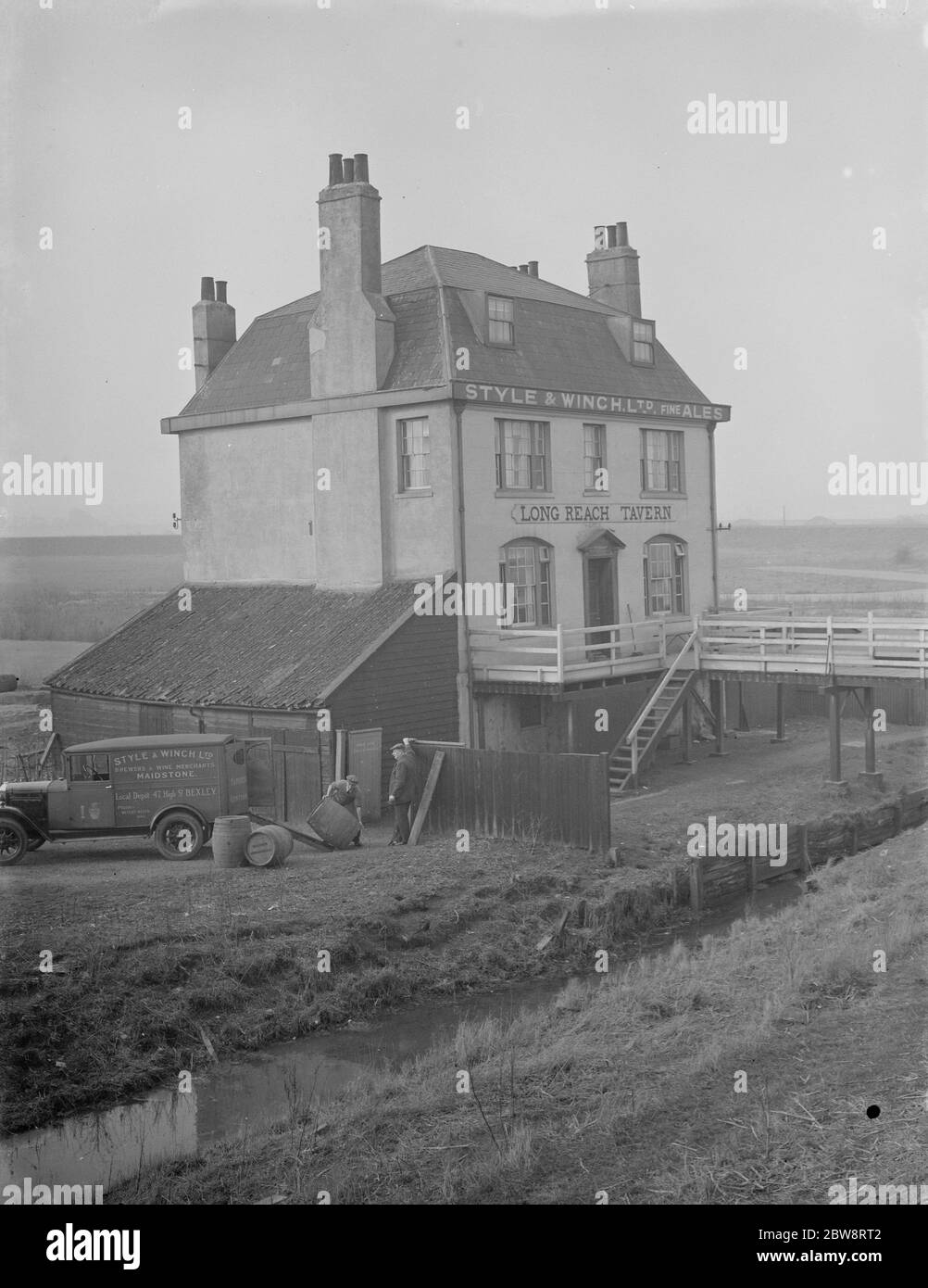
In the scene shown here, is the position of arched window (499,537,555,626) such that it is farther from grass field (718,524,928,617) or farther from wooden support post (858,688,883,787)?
grass field (718,524,928,617)

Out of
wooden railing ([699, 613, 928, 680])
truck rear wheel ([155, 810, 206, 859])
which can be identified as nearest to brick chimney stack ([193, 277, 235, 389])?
wooden railing ([699, 613, 928, 680])

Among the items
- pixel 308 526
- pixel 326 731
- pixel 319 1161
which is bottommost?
pixel 319 1161

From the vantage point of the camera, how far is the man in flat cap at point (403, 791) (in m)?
24.0

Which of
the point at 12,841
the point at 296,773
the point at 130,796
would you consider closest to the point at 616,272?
the point at 296,773

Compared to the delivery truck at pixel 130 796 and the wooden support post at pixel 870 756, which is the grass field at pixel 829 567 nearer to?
the wooden support post at pixel 870 756

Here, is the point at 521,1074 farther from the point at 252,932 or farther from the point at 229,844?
the point at 229,844

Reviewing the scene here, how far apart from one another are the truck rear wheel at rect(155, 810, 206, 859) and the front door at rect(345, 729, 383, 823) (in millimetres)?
4397

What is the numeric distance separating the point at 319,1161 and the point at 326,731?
1484 cm

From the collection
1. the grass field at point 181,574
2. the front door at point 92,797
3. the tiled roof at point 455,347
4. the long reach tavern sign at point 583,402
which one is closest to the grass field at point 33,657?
the grass field at point 181,574

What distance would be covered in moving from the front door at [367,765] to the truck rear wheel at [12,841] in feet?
21.2

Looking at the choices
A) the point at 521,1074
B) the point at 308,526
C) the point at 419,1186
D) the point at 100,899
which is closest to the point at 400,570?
the point at 308,526

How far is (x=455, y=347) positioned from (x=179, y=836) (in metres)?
13.3

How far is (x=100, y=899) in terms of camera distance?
19531mm

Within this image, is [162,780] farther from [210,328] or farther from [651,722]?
[210,328]
